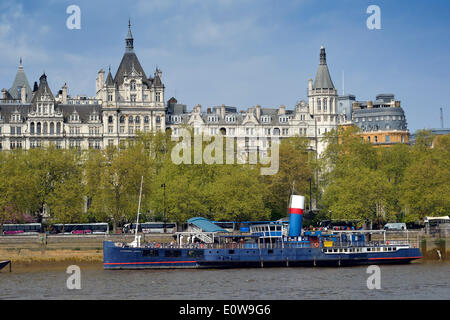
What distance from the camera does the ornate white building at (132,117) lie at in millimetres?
151875

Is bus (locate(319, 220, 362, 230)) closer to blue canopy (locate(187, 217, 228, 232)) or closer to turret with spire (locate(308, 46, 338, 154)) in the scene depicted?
blue canopy (locate(187, 217, 228, 232))

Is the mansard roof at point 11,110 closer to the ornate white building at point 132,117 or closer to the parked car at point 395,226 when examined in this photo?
the ornate white building at point 132,117

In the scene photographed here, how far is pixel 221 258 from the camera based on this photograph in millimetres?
93250

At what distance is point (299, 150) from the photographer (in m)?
137

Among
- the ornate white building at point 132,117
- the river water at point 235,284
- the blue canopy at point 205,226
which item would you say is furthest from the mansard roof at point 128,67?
the river water at point 235,284

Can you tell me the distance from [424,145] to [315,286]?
63901mm

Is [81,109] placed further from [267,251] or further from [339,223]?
[267,251]

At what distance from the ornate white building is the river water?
6020 centimetres

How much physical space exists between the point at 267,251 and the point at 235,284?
639 inches

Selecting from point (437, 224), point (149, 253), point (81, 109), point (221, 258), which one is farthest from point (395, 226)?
point (81, 109)

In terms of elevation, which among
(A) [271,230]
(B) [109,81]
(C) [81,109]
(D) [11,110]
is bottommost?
(A) [271,230]

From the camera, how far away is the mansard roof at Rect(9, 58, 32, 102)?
572 feet
